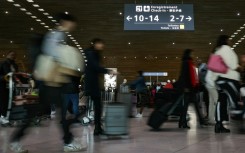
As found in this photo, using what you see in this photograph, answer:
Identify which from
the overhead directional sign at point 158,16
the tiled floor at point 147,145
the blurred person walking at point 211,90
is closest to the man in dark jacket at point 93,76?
the tiled floor at point 147,145

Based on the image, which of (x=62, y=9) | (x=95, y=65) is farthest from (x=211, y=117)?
(x=62, y=9)

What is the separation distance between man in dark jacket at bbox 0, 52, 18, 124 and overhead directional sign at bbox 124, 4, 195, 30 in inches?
293

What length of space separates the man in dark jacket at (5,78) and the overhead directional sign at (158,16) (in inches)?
293

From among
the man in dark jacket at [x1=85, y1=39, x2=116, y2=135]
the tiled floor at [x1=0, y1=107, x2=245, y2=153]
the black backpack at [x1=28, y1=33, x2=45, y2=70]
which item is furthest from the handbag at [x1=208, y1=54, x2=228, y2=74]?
the black backpack at [x1=28, y1=33, x2=45, y2=70]

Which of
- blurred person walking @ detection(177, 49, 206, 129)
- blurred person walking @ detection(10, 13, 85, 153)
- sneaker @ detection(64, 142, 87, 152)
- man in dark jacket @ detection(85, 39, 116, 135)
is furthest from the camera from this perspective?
blurred person walking @ detection(177, 49, 206, 129)

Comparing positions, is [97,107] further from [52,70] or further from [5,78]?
[5,78]

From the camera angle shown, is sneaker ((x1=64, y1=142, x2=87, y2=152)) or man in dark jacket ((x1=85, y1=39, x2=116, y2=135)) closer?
sneaker ((x1=64, y1=142, x2=87, y2=152))

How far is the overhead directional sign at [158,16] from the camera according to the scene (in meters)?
14.0

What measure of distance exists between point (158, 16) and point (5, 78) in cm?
853

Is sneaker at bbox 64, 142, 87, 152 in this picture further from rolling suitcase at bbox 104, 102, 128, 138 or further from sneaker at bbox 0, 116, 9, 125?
sneaker at bbox 0, 116, 9, 125

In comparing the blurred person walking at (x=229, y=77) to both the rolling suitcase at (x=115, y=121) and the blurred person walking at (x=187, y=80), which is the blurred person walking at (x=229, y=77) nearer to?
the blurred person walking at (x=187, y=80)

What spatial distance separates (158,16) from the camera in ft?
46.4

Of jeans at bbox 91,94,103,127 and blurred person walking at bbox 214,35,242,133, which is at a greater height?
blurred person walking at bbox 214,35,242,133

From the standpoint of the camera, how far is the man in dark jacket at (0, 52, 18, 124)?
7.06 meters
